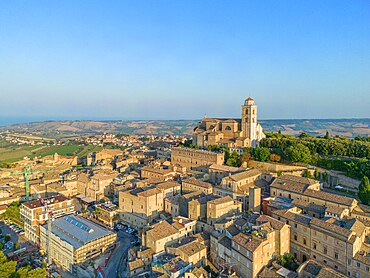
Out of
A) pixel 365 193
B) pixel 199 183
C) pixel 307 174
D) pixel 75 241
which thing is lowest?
pixel 75 241

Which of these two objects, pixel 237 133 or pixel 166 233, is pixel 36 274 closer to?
pixel 166 233

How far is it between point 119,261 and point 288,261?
12.9 metres

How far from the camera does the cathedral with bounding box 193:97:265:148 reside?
132 feet


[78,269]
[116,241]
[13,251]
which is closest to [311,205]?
[116,241]

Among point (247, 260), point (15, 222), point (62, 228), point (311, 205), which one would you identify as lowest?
point (15, 222)

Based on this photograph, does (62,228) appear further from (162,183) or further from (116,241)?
(162,183)

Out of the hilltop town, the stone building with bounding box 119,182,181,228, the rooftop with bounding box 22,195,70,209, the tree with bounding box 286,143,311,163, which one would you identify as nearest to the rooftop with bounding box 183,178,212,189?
the hilltop town

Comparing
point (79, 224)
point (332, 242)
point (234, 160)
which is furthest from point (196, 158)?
point (332, 242)

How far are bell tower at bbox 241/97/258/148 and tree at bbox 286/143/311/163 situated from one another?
7.94m

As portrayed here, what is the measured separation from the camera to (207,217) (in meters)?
23.3

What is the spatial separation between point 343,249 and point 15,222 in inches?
1342

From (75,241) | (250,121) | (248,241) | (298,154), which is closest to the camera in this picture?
(248,241)

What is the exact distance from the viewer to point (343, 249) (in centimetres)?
1692

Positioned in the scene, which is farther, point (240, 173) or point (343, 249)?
point (240, 173)
